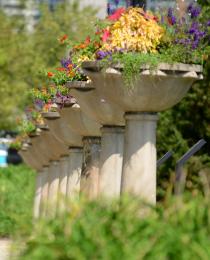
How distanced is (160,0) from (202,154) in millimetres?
20276

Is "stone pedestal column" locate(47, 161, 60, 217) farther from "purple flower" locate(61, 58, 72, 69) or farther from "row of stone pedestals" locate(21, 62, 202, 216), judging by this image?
"purple flower" locate(61, 58, 72, 69)

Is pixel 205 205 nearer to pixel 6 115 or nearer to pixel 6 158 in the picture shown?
pixel 6 115

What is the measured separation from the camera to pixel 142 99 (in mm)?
11203

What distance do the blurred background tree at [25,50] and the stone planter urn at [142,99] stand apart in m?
39.0

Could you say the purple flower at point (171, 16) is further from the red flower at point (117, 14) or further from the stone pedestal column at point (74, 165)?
the stone pedestal column at point (74, 165)

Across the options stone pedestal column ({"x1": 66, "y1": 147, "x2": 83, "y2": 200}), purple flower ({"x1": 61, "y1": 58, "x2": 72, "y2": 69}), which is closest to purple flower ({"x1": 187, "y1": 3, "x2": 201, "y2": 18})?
purple flower ({"x1": 61, "y1": 58, "x2": 72, "y2": 69})

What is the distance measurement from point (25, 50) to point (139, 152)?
142ft

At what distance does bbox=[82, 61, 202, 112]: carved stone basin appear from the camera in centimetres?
1102

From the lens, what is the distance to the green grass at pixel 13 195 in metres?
24.6

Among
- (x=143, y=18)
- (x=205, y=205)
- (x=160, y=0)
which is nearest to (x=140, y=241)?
(x=205, y=205)

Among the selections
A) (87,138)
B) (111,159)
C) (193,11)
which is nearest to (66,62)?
(111,159)

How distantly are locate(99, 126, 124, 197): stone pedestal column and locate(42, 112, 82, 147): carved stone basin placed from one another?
132 inches

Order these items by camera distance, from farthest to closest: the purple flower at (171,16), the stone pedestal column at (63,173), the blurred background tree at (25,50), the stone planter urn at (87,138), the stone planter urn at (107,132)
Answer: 1. the blurred background tree at (25,50)
2. the stone pedestal column at (63,173)
3. the stone planter urn at (87,138)
4. the stone planter urn at (107,132)
5. the purple flower at (171,16)

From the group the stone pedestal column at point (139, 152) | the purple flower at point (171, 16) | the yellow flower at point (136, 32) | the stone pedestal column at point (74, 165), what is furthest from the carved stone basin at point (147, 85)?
the stone pedestal column at point (74, 165)
